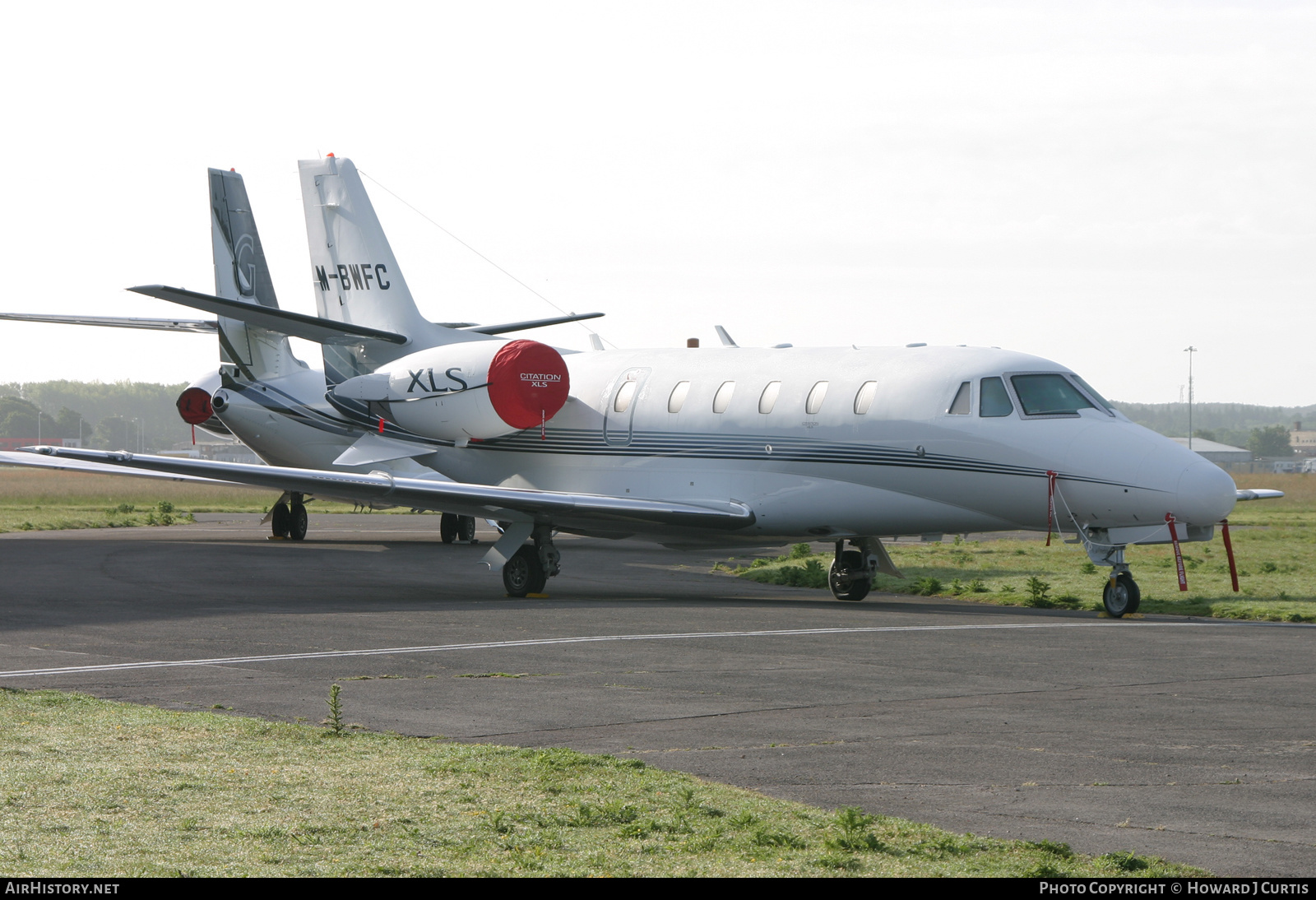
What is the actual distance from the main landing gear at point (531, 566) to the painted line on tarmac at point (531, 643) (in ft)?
17.9

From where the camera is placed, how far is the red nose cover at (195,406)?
32.2 m

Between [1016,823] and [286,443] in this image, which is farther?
[286,443]

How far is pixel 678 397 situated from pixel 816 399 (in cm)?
250

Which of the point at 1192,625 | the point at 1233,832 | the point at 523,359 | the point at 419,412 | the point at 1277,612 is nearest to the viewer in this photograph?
the point at 1233,832

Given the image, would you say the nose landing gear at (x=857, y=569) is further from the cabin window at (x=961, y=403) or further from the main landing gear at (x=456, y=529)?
the main landing gear at (x=456, y=529)

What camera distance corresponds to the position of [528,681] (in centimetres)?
1083

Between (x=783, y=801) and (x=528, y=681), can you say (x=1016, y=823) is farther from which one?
(x=528, y=681)

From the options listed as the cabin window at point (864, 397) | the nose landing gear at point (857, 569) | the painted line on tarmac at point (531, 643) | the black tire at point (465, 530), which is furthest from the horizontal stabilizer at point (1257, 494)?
the black tire at point (465, 530)

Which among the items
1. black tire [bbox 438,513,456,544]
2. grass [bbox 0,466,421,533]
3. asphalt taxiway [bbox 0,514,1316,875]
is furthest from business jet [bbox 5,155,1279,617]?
grass [bbox 0,466,421,533]

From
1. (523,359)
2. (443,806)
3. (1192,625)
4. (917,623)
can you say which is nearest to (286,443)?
(523,359)

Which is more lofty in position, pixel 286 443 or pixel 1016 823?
pixel 286 443

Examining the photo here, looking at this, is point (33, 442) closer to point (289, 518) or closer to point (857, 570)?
point (289, 518)

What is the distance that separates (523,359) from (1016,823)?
626 inches
